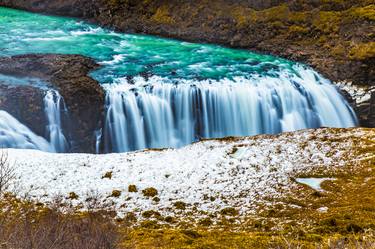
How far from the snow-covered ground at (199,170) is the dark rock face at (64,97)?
4876 millimetres

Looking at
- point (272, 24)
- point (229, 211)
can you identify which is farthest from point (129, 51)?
point (229, 211)

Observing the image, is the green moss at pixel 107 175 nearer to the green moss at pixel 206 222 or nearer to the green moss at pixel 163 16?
the green moss at pixel 206 222

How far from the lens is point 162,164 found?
24766 millimetres

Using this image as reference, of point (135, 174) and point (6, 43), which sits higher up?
point (6, 43)

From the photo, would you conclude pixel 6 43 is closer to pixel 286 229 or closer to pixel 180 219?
pixel 180 219

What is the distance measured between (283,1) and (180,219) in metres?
→ 39.8

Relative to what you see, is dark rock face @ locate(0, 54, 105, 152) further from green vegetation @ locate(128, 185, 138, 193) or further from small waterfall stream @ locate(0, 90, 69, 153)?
green vegetation @ locate(128, 185, 138, 193)

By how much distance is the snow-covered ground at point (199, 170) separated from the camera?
69.9ft

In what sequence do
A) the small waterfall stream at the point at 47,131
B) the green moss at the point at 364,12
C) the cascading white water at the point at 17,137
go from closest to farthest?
the cascading white water at the point at 17,137, the small waterfall stream at the point at 47,131, the green moss at the point at 364,12

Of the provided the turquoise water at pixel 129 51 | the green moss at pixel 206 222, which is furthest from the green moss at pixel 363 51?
the green moss at pixel 206 222

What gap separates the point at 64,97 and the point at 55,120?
193 cm

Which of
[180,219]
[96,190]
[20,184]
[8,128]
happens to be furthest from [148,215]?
[8,128]

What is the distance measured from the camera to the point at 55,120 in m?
31.1

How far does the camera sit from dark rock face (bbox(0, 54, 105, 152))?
30578mm
